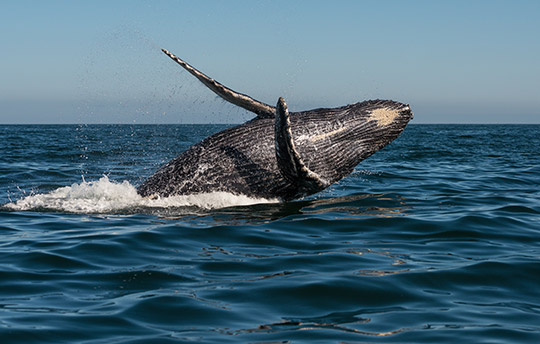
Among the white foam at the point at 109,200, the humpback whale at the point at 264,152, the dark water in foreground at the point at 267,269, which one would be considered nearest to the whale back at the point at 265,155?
the humpback whale at the point at 264,152

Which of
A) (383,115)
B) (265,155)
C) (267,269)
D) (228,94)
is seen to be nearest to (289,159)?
(265,155)

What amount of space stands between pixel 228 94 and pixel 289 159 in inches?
64.1

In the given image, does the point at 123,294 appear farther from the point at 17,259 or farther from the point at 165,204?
the point at 165,204

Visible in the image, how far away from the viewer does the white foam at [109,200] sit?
10.9 m

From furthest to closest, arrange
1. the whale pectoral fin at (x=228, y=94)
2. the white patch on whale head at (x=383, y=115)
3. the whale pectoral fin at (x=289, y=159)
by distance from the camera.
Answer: the white patch on whale head at (x=383, y=115) → the whale pectoral fin at (x=228, y=94) → the whale pectoral fin at (x=289, y=159)

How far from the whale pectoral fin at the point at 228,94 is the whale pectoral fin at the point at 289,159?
1.25 m

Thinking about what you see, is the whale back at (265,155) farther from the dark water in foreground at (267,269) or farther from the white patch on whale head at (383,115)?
the dark water in foreground at (267,269)

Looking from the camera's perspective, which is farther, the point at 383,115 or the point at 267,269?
the point at 383,115

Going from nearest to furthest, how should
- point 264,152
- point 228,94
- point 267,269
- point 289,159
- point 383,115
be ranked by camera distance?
point 267,269 → point 289,159 → point 228,94 → point 264,152 → point 383,115

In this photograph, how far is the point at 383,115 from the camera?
11.3m

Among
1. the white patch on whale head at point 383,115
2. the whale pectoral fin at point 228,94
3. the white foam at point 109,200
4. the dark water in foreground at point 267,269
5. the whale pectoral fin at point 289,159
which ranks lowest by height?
the dark water in foreground at point 267,269

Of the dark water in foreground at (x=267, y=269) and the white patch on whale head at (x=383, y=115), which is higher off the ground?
the white patch on whale head at (x=383, y=115)

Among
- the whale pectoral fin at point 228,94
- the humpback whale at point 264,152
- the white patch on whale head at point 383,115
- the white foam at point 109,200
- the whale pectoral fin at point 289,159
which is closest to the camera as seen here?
the whale pectoral fin at point 289,159

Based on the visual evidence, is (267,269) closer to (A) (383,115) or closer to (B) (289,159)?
(B) (289,159)
